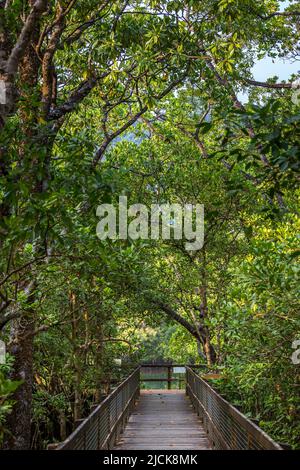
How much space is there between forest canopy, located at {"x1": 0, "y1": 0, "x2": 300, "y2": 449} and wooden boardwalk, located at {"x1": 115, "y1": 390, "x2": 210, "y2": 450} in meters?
1.13

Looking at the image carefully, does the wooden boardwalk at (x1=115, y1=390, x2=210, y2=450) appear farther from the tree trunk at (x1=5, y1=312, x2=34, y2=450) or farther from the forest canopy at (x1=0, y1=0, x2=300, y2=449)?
the tree trunk at (x1=5, y1=312, x2=34, y2=450)

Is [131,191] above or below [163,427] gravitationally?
above

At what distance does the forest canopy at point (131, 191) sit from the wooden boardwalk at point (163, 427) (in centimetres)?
113

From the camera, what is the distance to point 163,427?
39.1 ft

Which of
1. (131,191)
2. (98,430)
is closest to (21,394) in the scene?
(98,430)

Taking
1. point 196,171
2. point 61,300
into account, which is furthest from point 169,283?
point 61,300

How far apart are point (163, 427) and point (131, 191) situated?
6.21m

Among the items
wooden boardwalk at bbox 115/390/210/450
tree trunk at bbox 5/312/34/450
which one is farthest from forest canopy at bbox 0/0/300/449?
wooden boardwalk at bbox 115/390/210/450

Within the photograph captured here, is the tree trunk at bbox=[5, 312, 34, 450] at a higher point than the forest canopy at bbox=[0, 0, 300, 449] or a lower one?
lower

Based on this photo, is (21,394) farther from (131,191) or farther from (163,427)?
(163,427)

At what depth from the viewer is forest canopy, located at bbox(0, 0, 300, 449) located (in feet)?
15.4

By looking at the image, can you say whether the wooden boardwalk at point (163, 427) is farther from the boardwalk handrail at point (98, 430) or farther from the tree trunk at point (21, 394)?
the tree trunk at point (21, 394)

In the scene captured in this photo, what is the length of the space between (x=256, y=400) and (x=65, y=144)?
6.35m

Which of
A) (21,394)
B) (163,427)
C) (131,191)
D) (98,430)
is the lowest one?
(163,427)
